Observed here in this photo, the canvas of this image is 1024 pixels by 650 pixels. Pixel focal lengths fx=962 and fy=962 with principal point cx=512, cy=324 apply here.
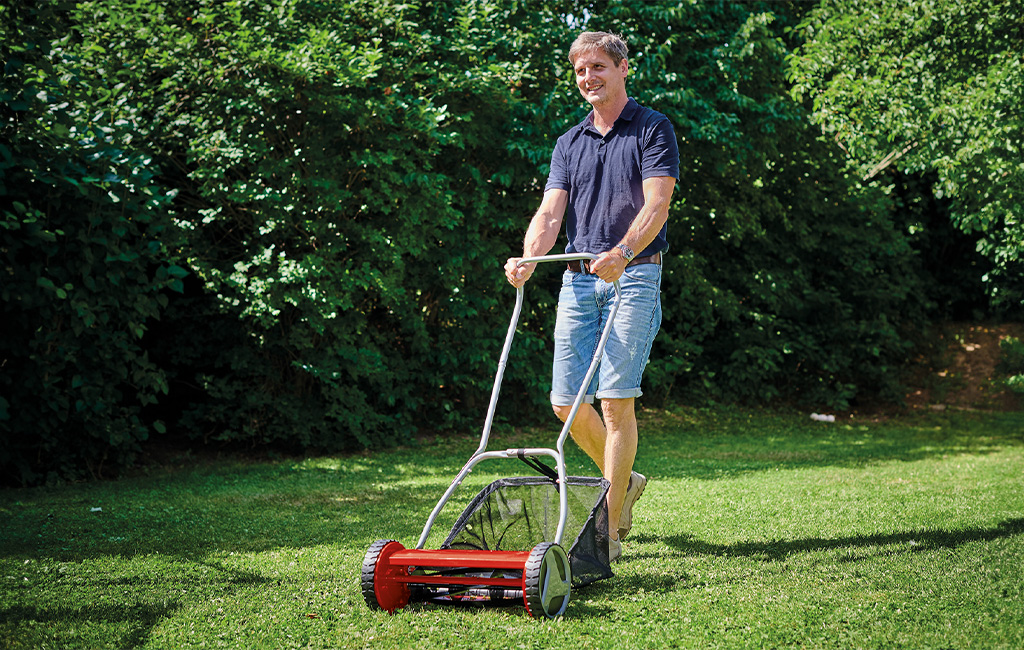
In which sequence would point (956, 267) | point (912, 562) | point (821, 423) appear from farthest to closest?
point (956, 267), point (821, 423), point (912, 562)

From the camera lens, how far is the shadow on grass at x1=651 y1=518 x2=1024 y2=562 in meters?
4.00

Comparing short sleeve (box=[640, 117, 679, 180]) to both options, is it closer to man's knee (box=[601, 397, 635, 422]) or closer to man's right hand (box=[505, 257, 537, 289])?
man's right hand (box=[505, 257, 537, 289])

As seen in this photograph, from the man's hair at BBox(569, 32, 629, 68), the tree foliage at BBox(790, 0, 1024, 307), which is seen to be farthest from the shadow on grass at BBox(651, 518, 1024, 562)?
the tree foliage at BBox(790, 0, 1024, 307)

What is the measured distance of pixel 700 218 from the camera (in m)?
11.6

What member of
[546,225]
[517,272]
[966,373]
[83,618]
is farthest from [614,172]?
[966,373]

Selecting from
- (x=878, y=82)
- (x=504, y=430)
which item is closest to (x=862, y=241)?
(x=878, y=82)


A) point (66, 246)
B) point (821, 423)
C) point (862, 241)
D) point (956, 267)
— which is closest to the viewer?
point (66, 246)

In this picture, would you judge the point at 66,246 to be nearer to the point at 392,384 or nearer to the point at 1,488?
the point at 1,488

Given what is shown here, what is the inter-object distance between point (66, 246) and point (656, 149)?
411cm

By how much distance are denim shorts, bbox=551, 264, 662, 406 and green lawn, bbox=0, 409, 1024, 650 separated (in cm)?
75

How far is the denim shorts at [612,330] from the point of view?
3852 mm

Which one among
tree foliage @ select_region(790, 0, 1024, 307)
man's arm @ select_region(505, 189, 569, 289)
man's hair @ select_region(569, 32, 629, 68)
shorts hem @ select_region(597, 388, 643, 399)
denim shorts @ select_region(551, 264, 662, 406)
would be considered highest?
tree foliage @ select_region(790, 0, 1024, 307)

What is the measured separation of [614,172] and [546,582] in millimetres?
1785

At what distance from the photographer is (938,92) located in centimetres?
995
